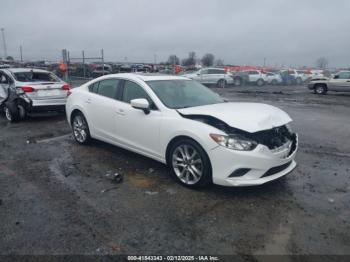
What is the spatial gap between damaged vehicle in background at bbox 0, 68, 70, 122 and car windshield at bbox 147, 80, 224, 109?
4913mm

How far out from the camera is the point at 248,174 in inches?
153

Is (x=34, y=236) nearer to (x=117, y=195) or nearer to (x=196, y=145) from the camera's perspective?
(x=117, y=195)

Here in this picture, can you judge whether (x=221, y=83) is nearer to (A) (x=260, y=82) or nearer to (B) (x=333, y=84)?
(A) (x=260, y=82)

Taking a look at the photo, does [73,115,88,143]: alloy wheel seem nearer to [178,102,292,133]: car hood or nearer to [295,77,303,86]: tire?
[178,102,292,133]: car hood

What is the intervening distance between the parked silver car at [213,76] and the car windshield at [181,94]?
65.4ft

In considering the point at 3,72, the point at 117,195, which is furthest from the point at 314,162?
the point at 3,72

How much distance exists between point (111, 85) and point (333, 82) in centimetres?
1855

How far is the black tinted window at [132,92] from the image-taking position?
16.4ft

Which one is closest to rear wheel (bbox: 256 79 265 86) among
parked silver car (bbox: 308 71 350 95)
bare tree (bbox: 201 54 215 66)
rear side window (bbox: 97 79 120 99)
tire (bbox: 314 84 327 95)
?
parked silver car (bbox: 308 71 350 95)

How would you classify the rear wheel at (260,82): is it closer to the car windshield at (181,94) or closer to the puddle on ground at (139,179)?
the car windshield at (181,94)

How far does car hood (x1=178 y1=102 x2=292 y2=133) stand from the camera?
3934 mm

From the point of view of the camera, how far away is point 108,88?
5.72 meters

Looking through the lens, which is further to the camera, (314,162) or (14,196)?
(314,162)

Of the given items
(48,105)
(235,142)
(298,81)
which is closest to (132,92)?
(235,142)
